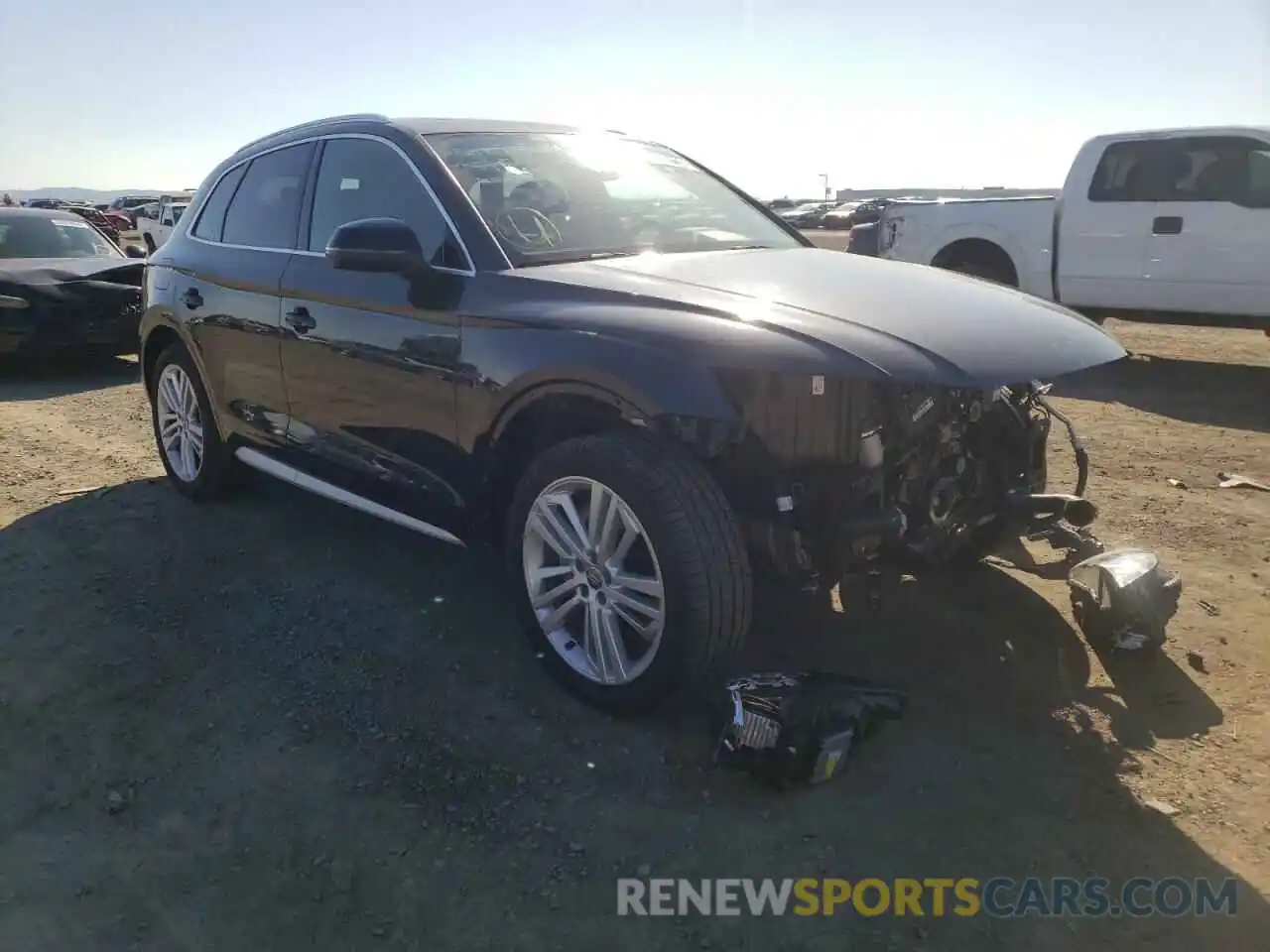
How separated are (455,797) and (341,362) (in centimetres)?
179

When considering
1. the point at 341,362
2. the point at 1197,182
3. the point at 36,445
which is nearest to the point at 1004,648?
the point at 341,362

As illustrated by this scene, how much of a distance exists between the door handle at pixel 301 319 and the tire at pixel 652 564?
132 cm

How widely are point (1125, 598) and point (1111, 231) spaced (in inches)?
276

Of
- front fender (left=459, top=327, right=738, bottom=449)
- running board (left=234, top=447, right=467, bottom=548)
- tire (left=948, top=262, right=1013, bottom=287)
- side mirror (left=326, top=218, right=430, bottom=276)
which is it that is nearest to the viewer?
front fender (left=459, top=327, right=738, bottom=449)

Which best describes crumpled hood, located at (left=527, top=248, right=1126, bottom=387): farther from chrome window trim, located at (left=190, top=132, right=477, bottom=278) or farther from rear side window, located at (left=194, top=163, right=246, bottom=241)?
rear side window, located at (left=194, top=163, right=246, bottom=241)

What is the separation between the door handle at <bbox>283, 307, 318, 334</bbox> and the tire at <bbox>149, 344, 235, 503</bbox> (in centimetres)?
115

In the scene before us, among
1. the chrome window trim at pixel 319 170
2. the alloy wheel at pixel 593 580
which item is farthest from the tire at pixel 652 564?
the chrome window trim at pixel 319 170

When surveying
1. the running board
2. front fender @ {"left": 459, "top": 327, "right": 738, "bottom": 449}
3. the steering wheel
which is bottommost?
the running board

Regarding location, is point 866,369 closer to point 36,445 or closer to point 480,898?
point 480,898

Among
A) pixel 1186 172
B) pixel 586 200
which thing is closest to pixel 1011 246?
pixel 1186 172

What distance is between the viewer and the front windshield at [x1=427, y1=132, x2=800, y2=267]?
141 inches

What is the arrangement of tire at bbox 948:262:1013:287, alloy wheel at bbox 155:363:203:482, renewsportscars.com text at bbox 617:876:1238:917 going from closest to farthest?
renewsportscars.com text at bbox 617:876:1238:917, alloy wheel at bbox 155:363:203:482, tire at bbox 948:262:1013:287

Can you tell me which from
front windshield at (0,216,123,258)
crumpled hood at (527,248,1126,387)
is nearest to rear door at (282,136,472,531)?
crumpled hood at (527,248,1126,387)

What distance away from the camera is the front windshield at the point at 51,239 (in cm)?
983
